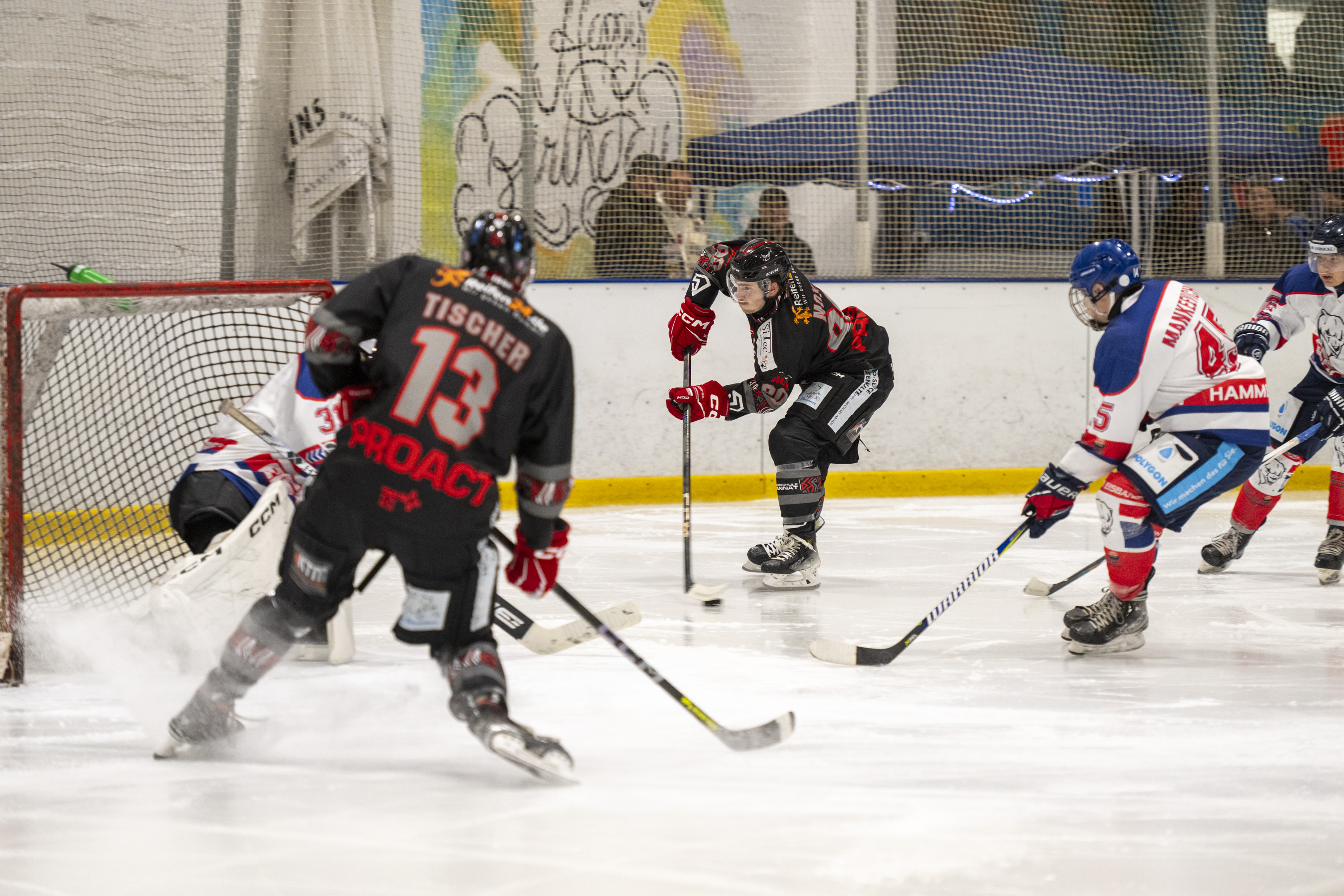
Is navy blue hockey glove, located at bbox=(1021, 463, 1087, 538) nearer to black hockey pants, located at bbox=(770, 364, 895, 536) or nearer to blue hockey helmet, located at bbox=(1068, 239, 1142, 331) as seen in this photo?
blue hockey helmet, located at bbox=(1068, 239, 1142, 331)

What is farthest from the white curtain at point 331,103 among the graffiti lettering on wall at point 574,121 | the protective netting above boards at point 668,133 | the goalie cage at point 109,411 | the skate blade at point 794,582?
the skate blade at point 794,582

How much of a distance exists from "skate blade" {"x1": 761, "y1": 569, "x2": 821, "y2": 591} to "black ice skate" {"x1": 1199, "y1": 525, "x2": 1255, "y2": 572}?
1.35 m

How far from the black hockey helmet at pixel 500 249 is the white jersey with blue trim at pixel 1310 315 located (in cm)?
294

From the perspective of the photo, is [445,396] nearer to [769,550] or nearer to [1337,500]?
[769,550]

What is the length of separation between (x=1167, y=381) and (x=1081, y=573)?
94 centimetres

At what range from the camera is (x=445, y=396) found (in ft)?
6.80

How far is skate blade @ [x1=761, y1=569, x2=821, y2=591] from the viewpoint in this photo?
4148 millimetres

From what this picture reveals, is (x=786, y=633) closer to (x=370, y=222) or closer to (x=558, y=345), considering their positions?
(x=558, y=345)

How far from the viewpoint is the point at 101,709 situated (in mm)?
2652

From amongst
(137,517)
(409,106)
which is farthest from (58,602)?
(409,106)

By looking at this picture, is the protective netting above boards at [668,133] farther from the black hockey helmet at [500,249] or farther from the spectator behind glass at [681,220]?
the black hockey helmet at [500,249]

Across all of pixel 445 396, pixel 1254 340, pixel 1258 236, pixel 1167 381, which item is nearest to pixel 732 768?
pixel 445 396

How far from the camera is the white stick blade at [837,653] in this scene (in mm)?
3076

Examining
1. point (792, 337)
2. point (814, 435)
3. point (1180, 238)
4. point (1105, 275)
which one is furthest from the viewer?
point (1180, 238)
